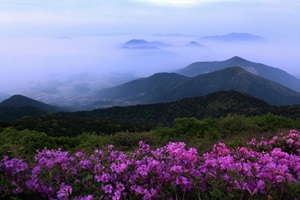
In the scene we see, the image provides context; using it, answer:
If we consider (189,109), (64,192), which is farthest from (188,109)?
(64,192)

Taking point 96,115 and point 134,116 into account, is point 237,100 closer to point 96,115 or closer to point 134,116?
point 134,116

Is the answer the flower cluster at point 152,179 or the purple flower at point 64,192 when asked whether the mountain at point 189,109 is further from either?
the purple flower at point 64,192

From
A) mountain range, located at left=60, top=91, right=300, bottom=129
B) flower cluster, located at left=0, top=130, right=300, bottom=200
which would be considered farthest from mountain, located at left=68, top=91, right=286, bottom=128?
flower cluster, located at left=0, top=130, right=300, bottom=200

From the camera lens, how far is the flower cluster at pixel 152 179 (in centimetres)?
329

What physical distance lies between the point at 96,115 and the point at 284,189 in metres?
67.9

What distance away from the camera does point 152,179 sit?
3613mm

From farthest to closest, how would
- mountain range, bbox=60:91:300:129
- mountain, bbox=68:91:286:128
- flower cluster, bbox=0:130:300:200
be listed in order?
1. mountain, bbox=68:91:286:128
2. mountain range, bbox=60:91:300:129
3. flower cluster, bbox=0:130:300:200

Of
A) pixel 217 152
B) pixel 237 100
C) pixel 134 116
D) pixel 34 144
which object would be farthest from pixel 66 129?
pixel 237 100

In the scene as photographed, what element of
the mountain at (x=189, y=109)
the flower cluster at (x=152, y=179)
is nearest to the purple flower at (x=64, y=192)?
the flower cluster at (x=152, y=179)

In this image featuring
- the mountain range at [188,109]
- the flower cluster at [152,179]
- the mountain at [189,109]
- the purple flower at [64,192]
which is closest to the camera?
the purple flower at [64,192]

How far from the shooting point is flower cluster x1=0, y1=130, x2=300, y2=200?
3.29 metres

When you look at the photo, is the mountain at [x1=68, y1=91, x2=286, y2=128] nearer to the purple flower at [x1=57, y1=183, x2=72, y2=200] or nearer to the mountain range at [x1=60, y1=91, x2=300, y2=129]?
the mountain range at [x1=60, y1=91, x2=300, y2=129]

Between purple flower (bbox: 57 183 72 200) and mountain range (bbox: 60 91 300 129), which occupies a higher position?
purple flower (bbox: 57 183 72 200)

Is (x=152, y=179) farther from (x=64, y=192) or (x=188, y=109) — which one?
(x=188, y=109)
